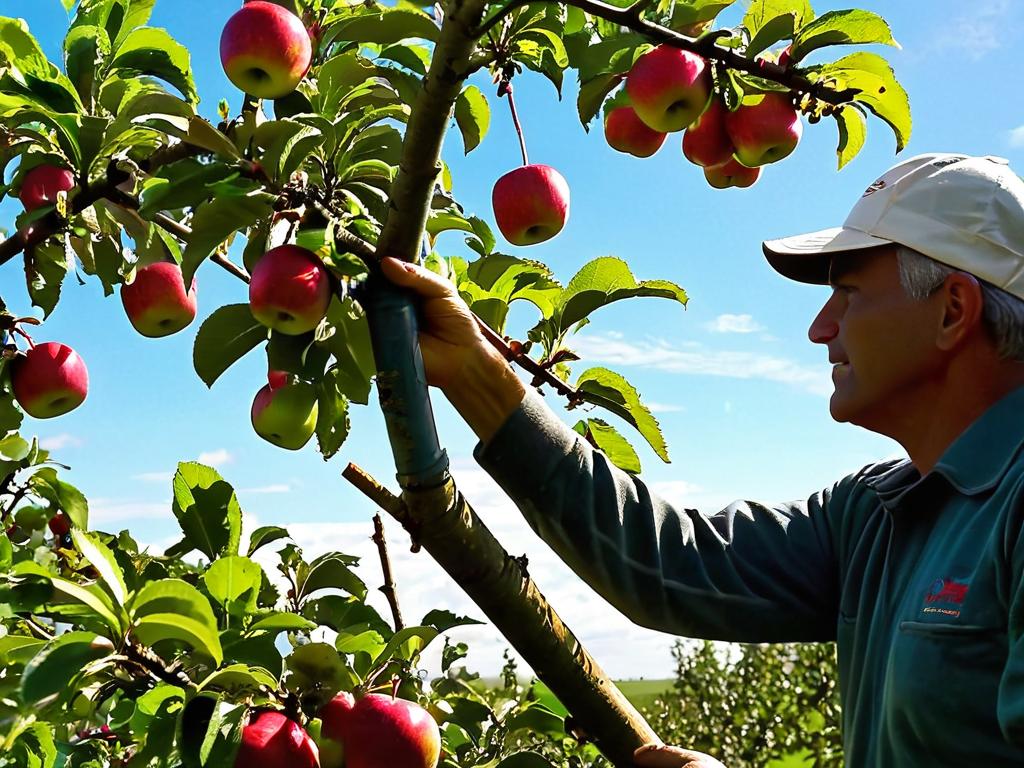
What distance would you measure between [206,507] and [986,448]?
1081 millimetres

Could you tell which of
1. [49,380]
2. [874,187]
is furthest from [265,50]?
[874,187]

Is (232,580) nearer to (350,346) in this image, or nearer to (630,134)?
(350,346)

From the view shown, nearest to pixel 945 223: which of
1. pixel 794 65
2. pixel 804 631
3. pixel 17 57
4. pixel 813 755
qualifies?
pixel 794 65

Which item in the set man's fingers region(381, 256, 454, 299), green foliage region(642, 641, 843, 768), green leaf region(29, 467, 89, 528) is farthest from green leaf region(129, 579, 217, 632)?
green foliage region(642, 641, 843, 768)

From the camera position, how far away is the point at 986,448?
4.62 feet

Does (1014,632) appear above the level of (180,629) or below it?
below

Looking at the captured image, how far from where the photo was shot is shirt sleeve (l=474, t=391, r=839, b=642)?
153cm

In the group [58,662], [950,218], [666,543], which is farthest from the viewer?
[666,543]

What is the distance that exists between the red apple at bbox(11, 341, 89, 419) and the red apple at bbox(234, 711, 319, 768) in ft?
3.03

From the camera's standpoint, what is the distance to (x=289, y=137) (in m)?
1.21

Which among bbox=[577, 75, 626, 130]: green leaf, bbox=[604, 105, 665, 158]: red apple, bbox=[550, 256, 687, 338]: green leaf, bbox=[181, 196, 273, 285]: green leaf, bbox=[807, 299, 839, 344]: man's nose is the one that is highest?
bbox=[604, 105, 665, 158]: red apple

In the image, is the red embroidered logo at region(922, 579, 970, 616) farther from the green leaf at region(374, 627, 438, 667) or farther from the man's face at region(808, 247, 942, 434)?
the green leaf at region(374, 627, 438, 667)

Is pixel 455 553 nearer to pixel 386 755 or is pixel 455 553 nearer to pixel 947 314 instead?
pixel 386 755

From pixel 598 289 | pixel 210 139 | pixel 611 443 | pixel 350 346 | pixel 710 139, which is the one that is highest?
pixel 710 139
